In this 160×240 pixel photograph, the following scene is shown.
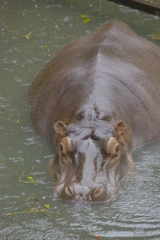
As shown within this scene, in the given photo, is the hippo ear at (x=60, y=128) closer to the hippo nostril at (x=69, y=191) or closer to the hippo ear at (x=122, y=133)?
the hippo ear at (x=122, y=133)

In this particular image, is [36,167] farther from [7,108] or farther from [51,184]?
[7,108]

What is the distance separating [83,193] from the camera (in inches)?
214

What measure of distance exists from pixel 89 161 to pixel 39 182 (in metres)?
0.76

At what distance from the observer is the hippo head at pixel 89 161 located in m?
5.52

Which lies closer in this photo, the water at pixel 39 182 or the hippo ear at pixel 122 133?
the water at pixel 39 182

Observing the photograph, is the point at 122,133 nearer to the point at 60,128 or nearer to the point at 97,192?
the point at 60,128

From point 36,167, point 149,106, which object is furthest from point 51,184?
point 149,106

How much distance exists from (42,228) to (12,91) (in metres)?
3.54

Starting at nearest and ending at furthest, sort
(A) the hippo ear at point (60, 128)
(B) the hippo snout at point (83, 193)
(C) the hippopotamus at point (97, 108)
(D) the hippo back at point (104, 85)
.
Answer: (B) the hippo snout at point (83, 193), (C) the hippopotamus at point (97, 108), (A) the hippo ear at point (60, 128), (D) the hippo back at point (104, 85)

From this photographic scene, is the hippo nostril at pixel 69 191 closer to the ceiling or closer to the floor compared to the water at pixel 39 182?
closer to the ceiling

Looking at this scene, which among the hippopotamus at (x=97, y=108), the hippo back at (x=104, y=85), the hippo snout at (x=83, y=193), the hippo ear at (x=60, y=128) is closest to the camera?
the hippo snout at (x=83, y=193)

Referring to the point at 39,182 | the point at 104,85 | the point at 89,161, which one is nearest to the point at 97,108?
the point at 104,85

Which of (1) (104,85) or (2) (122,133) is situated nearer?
(2) (122,133)

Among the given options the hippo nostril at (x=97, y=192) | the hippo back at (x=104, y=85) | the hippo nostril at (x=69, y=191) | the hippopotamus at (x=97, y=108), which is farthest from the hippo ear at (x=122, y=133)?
the hippo nostril at (x=69, y=191)
